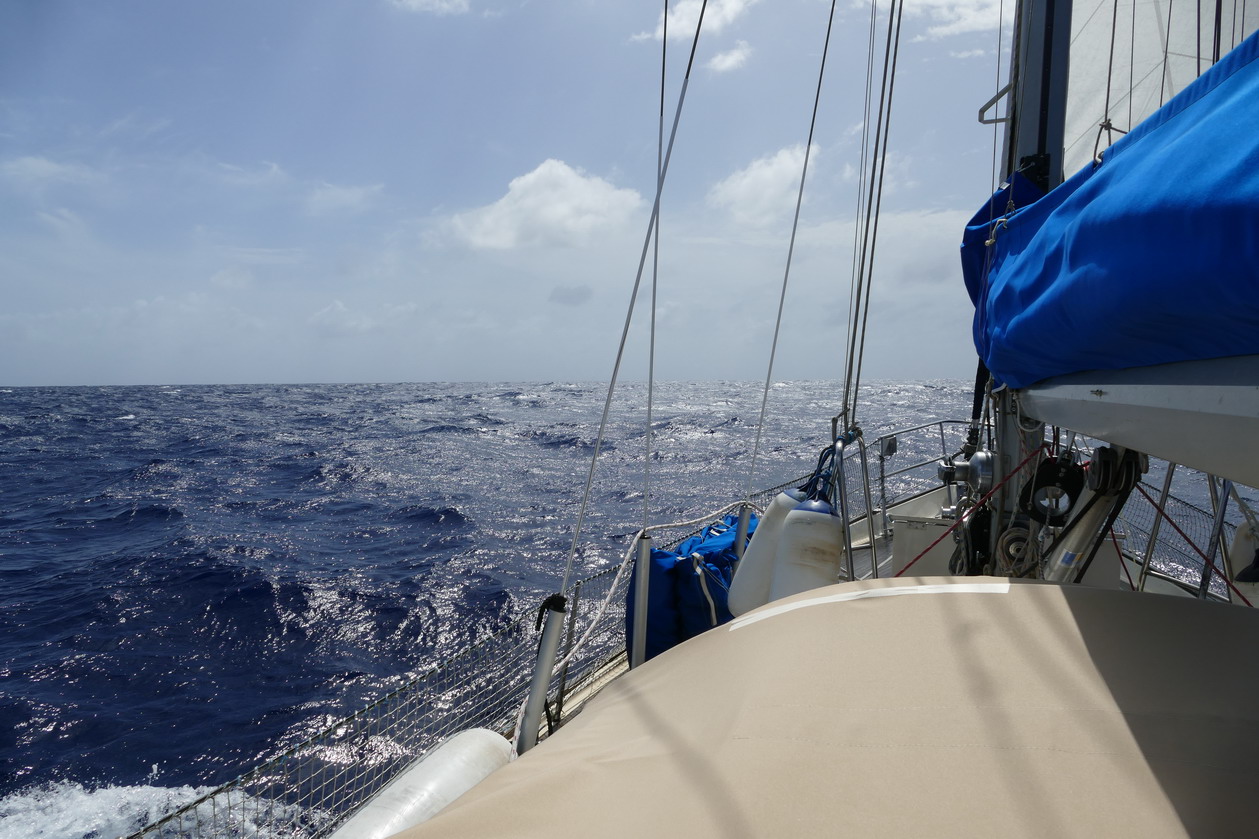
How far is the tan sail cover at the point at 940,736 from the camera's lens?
766 mm

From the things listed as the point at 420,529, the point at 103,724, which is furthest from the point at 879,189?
the point at 420,529

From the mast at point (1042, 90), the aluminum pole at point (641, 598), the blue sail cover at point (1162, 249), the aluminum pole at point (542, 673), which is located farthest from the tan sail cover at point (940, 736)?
the mast at point (1042, 90)

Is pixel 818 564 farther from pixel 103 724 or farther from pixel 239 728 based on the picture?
pixel 103 724

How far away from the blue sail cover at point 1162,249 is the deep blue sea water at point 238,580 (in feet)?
17.3

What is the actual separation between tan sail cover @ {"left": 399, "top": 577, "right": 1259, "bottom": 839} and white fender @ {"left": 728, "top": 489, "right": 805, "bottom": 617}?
1508 millimetres

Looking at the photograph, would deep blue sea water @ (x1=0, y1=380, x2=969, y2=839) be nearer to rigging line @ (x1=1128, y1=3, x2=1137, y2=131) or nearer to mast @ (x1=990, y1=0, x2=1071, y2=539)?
mast @ (x1=990, y1=0, x2=1071, y2=539)

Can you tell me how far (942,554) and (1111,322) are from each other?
3437mm

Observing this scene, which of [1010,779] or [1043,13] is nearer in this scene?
[1010,779]

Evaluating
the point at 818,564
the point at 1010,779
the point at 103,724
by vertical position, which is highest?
the point at 1010,779

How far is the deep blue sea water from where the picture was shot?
15.1ft

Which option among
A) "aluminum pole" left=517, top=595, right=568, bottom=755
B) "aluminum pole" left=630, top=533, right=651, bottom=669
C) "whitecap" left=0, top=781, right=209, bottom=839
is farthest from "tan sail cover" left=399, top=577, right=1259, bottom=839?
"whitecap" left=0, top=781, right=209, bottom=839

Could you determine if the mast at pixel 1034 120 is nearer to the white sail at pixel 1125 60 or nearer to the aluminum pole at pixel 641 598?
the white sail at pixel 1125 60

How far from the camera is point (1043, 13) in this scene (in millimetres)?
2586

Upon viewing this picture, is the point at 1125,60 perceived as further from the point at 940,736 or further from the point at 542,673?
the point at 542,673
